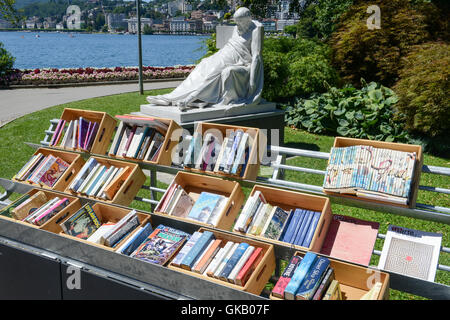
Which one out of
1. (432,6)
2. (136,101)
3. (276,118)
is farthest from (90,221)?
(432,6)

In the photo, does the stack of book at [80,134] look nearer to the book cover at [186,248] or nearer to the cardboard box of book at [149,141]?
the cardboard box of book at [149,141]

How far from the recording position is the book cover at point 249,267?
237cm

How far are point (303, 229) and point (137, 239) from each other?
1119mm

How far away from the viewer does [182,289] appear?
7.96 feet

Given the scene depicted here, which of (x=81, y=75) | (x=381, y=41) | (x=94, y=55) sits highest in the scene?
(x=381, y=41)

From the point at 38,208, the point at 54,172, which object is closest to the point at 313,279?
the point at 38,208

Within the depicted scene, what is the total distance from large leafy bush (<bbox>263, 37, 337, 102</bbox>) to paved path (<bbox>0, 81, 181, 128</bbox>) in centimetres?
634

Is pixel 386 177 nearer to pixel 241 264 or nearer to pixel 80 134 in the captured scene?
pixel 241 264

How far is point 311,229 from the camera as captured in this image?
2688mm

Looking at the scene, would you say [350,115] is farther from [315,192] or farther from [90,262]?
[90,262]

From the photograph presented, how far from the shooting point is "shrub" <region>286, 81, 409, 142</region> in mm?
8695

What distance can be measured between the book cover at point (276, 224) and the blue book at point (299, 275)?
1.39 feet

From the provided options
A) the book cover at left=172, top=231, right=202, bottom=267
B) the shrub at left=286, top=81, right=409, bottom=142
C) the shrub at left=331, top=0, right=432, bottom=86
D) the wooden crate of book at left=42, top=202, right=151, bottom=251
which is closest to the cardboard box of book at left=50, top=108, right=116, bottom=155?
the wooden crate of book at left=42, top=202, right=151, bottom=251

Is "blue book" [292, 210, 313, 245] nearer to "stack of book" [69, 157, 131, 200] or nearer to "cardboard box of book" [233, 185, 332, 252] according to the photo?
"cardboard box of book" [233, 185, 332, 252]
